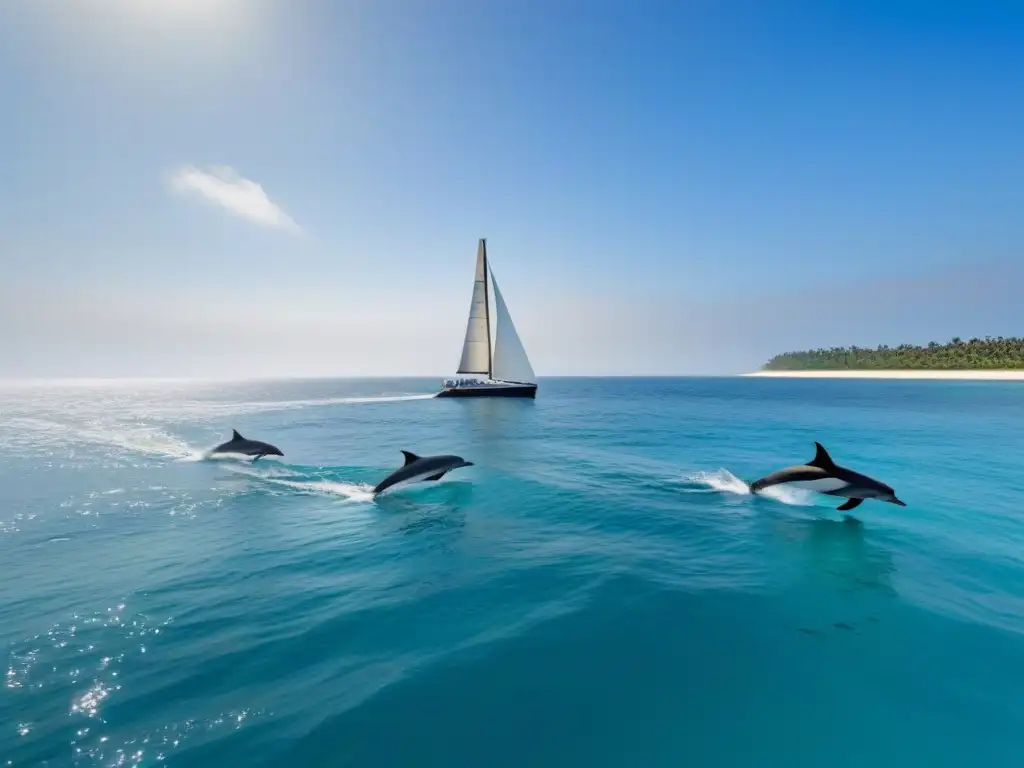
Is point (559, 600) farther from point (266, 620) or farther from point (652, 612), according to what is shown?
point (266, 620)

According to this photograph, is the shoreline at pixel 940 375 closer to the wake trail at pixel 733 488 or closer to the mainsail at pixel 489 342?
the mainsail at pixel 489 342

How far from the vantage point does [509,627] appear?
606cm

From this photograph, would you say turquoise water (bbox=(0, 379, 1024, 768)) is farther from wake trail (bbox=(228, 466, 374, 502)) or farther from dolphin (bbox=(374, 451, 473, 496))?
dolphin (bbox=(374, 451, 473, 496))

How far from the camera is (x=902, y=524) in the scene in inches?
425

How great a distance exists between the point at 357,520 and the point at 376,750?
7738 millimetres

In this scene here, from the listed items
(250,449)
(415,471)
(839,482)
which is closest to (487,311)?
(250,449)

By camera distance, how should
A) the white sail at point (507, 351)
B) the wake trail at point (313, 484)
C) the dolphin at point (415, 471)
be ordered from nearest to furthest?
1. the dolphin at point (415, 471)
2. the wake trail at point (313, 484)
3. the white sail at point (507, 351)

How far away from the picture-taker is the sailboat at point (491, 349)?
211 feet

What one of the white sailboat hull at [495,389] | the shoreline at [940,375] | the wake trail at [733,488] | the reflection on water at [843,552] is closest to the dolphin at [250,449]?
the wake trail at [733,488]

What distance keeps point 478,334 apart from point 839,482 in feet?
187

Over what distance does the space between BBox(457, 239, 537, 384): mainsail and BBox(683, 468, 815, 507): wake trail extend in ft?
159

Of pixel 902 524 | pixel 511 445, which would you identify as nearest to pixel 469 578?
pixel 902 524

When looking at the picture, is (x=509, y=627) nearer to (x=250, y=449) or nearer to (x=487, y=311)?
(x=250, y=449)

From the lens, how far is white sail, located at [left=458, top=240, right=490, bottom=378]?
211 feet
